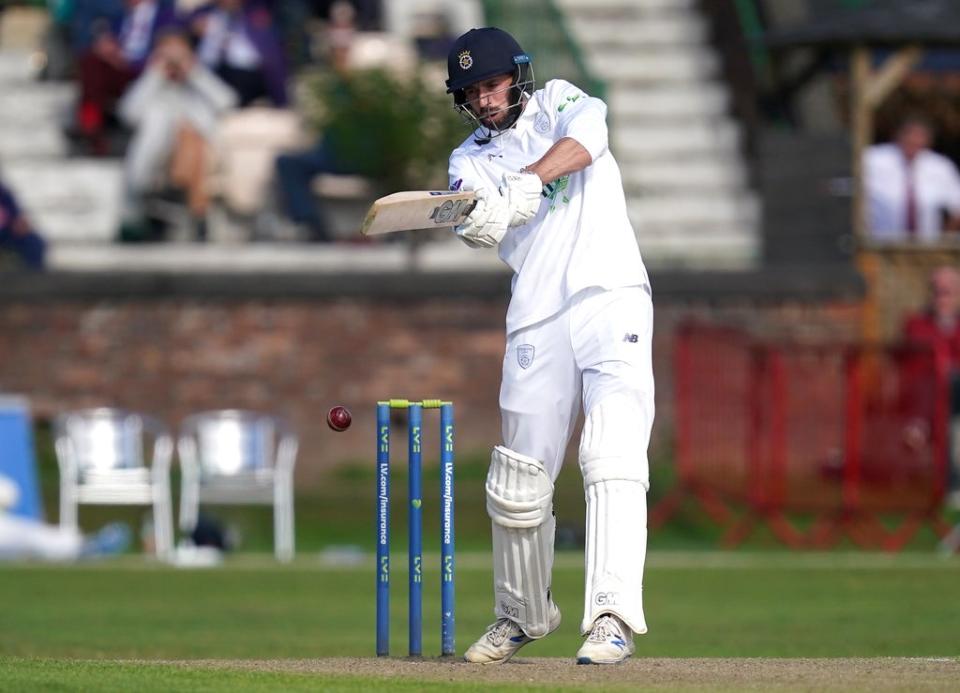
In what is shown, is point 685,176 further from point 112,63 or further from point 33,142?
point 33,142

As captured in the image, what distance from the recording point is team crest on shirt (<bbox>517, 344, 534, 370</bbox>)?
6535 millimetres

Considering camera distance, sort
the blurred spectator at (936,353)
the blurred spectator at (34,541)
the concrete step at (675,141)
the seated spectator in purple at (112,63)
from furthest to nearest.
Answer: the concrete step at (675,141) < the seated spectator in purple at (112,63) < the blurred spectator at (34,541) < the blurred spectator at (936,353)

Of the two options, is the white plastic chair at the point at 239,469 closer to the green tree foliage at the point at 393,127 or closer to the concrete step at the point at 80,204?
the green tree foliage at the point at 393,127

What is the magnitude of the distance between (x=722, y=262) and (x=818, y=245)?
719 mm

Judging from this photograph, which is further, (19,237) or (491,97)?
(19,237)

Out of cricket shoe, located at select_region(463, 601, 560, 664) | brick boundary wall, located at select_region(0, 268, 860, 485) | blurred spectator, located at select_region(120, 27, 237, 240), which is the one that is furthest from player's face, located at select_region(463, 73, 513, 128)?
blurred spectator, located at select_region(120, 27, 237, 240)

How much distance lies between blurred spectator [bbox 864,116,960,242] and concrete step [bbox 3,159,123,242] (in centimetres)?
575

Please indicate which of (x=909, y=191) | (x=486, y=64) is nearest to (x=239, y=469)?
(x=909, y=191)

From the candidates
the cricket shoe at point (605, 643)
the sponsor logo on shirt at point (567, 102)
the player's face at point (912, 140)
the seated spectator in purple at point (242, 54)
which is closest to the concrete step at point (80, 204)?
the seated spectator in purple at point (242, 54)

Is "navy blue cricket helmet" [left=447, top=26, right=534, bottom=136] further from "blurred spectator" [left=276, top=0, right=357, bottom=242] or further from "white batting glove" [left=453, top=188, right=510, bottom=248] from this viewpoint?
"blurred spectator" [left=276, top=0, right=357, bottom=242]

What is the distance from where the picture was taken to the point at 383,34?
17.7m

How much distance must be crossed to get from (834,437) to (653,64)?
5.69 metres

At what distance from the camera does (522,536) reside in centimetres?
655

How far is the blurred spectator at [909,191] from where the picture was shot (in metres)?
16.2
